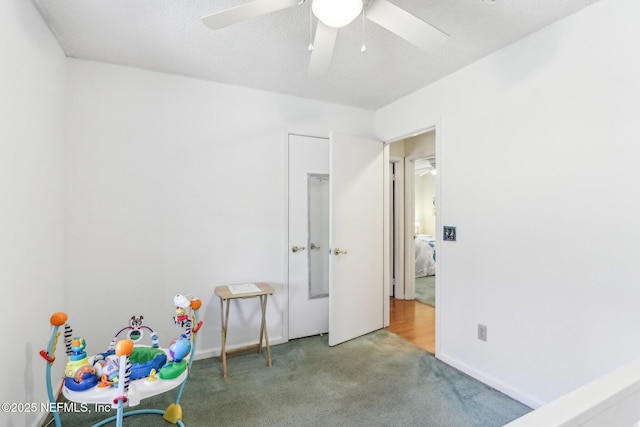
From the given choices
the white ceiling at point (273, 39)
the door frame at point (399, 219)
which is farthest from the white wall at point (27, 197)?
the door frame at point (399, 219)

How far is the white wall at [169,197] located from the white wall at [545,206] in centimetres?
164

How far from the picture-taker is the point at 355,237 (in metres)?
3.15

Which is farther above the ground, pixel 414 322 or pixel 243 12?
pixel 243 12

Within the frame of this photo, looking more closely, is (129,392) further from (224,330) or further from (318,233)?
(318,233)

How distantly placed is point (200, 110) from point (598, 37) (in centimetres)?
286

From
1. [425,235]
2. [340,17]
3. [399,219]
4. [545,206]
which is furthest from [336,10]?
[425,235]

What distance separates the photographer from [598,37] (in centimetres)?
173

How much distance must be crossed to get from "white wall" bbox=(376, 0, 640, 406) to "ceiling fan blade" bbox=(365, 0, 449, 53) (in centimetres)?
106

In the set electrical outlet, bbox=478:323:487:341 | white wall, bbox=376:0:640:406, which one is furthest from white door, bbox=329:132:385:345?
electrical outlet, bbox=478:323:487:341

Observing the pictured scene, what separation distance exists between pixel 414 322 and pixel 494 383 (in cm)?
139

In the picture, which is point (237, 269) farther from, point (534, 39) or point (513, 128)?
point (534, 39)

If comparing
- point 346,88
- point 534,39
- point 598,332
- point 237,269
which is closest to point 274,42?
point 346,88

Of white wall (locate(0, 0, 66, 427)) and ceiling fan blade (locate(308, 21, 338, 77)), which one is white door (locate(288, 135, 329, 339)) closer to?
ceiling fan blade (locate(308, 21, 338, 77))

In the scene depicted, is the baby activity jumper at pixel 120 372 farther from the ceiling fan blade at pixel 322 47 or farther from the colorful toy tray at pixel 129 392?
the ceiling fan blade at pixel 322 47
